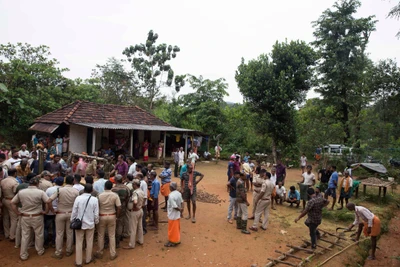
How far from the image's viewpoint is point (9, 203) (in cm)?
560

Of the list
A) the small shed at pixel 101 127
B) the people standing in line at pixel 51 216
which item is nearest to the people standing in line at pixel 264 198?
the people standing in line at pixel 51 216

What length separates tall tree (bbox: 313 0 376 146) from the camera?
21172 mm

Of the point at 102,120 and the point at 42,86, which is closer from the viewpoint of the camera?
the point at 102,120

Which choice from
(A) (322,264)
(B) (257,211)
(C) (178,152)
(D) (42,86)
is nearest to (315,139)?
(C) (178,152)

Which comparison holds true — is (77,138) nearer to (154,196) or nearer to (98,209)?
(154,196)

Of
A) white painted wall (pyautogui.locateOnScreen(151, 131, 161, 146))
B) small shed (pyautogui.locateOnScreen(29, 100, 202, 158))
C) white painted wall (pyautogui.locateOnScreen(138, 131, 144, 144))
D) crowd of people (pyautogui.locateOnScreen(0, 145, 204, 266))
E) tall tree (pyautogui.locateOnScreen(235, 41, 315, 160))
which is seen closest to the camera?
crowd of people (pyautogui.locateOnScreen(0, 145, 204, 266))

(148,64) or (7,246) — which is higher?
(148,64)

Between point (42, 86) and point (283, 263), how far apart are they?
19679 millimetres

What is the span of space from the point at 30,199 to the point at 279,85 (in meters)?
13.7

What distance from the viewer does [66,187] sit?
5273 mm

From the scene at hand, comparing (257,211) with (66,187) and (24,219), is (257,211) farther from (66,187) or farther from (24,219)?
(24,219)

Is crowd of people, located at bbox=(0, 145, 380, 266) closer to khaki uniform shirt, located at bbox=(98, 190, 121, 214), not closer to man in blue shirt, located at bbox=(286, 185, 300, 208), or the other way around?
khaki uniform shirt, located at bbox=(98, 190, 121, 214)

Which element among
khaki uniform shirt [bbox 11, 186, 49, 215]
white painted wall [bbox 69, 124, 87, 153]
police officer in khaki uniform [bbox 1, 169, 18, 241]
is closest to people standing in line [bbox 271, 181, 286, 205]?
khaki uniform shirt [bbox 11, 186, 49, 215]

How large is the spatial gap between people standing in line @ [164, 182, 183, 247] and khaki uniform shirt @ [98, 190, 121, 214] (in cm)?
122
